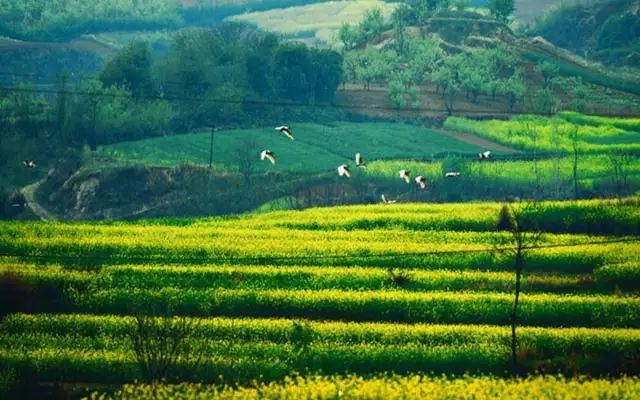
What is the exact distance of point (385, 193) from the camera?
319 ft

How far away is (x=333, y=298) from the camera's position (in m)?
55.9

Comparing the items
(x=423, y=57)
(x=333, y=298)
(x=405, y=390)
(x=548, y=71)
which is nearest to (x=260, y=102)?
(x=423, y=57)

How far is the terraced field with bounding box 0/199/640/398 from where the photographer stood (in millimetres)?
48500

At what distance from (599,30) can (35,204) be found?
103 metres

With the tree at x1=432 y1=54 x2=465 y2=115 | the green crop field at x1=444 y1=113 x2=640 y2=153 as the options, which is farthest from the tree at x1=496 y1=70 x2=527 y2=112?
the green crop field at x1=444 y1=113 x2=640 y2=153

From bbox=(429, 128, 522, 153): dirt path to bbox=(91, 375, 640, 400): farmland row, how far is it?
219 ft

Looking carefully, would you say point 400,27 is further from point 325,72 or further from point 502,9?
point 325,72

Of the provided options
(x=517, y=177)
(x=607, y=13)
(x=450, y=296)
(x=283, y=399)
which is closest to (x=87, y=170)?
(x=517, y=177)

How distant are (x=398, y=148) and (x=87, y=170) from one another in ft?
89.1

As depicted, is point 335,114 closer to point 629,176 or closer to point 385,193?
point 385,193

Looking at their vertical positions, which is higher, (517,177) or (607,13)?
(607,13)

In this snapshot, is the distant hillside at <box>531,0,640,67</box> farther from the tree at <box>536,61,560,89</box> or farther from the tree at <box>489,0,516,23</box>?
the tree at <box>536,61,560,89</box>

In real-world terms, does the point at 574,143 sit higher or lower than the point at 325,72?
lower

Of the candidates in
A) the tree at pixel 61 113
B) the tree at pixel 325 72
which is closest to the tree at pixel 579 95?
the tree at pixel 325 72
